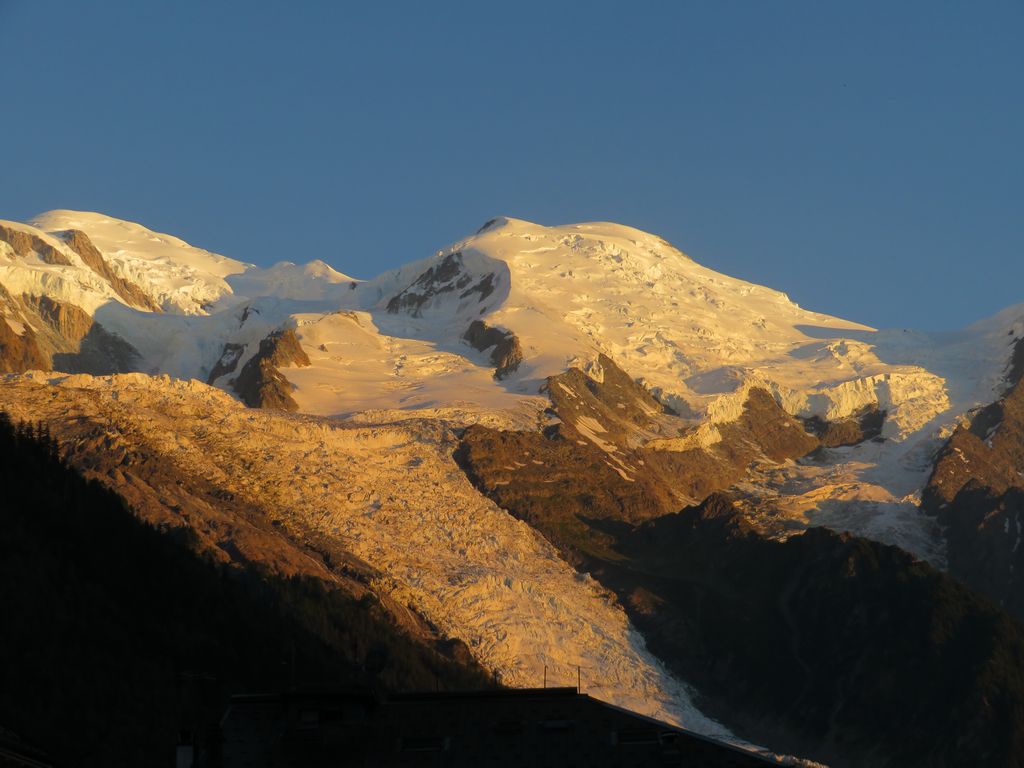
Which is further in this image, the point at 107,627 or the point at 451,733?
the point at 107,627

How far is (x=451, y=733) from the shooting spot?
52594mm

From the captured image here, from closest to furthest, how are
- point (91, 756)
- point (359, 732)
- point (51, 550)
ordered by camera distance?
point (359, 732) < point (91, 756) < point (51, 550)

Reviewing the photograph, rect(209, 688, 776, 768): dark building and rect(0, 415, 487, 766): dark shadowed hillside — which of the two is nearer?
rect(209, 688, 776, 768): dark building

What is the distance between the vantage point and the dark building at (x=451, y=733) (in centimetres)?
5103

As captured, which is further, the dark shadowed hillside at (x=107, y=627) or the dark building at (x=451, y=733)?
the dark shadowed hillside at (x=107, y=627)

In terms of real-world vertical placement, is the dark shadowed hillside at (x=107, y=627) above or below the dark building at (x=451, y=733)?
below

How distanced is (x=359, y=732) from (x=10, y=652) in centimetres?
7959

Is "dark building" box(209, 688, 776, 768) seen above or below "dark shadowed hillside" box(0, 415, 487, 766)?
above

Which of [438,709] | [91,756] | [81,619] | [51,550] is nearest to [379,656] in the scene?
[438,709]

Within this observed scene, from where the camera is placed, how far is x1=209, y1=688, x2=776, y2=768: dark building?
5103cm

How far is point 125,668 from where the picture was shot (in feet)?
430

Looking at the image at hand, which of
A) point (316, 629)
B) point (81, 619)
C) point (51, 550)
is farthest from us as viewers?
point (316, 629)

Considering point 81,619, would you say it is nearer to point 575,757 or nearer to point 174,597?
point 174,597

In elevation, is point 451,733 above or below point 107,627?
above
